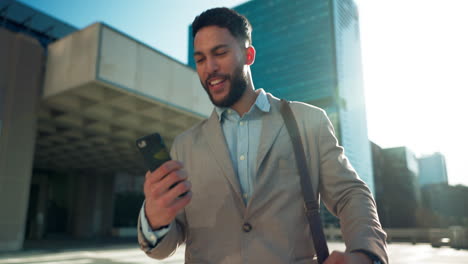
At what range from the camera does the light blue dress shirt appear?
1.68 metres

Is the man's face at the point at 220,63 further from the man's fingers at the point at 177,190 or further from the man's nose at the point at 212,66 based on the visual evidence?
the man's fingers at the point at 177,190

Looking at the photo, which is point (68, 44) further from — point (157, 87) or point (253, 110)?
point (253, 110)

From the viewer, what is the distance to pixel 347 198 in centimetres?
150

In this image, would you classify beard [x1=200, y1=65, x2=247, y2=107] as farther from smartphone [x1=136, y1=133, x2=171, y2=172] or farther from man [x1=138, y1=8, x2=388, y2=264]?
smartphone [x1=136, y1=133, x2=171, y2=172]

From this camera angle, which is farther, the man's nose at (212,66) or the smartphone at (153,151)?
the man's nose at (212,66)

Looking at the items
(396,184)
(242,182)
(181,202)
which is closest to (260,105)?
(242,182)

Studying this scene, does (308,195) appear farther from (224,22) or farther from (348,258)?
(224,22)

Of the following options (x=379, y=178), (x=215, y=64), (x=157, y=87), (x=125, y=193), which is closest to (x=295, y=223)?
(x=215, y=64)

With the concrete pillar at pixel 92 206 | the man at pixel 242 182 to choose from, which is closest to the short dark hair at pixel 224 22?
the man at pixel 242 182

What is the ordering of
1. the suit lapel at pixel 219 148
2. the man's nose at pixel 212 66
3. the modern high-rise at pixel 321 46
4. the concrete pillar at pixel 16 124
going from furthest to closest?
the modern high-rise at pixel 321 46
the concrete pillar at pixel 16 124
the man's nose at pixel 212 66
the suit lapel at pixel 219 148

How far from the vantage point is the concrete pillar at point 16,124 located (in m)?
12.5

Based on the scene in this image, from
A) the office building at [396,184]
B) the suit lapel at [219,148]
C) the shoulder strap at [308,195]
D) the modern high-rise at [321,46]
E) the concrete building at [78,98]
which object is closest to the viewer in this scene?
the shoulder strap at [308,195]

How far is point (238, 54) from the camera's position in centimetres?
183

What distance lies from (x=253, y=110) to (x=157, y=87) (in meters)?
12.7
